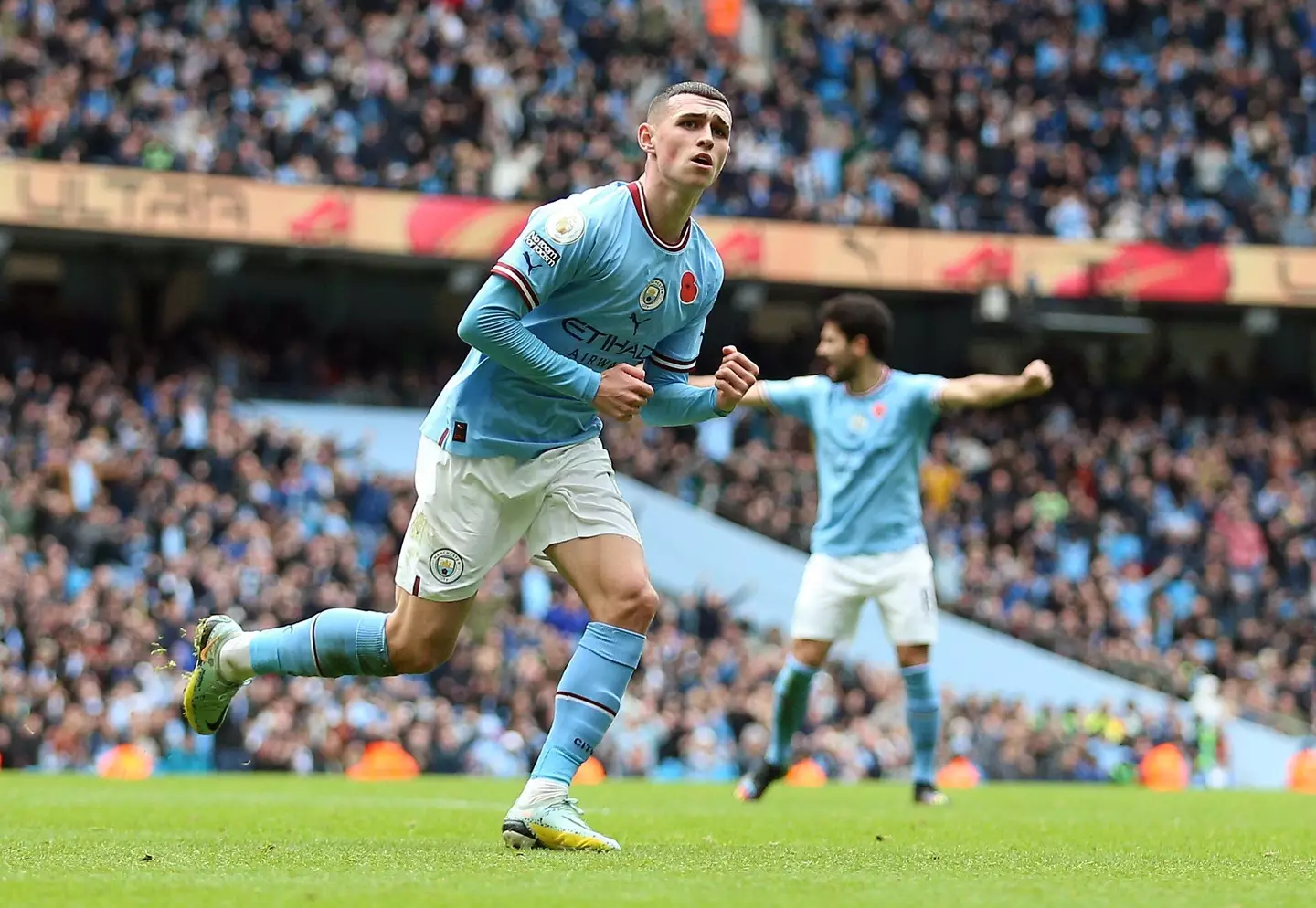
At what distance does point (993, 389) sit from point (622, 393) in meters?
3.93

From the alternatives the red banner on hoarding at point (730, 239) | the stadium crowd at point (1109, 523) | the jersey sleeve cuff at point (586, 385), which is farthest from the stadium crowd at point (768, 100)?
the jersey sleeve cuff at point (586, 385)

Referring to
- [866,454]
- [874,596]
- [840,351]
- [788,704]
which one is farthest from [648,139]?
[788,704]

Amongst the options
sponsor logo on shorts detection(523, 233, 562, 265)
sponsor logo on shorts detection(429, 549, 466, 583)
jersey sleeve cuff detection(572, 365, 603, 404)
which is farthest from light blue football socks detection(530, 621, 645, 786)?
sponsor logo on shorts detection(523, 233, 562, 265)

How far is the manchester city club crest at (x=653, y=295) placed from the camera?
23.1 ft

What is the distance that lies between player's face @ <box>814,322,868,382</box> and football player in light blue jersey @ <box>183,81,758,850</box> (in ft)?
12.0

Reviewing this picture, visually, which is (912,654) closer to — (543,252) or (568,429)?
(568,429)

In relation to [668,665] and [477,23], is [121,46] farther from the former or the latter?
[668,665]

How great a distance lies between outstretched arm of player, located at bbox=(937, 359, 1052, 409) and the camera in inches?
367

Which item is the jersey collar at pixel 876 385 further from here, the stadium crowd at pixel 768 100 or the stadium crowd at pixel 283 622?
the stadium crowd at pixel 768 100

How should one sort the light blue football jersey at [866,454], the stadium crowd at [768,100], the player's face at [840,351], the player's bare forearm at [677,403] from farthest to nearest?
the stadium crowd at [768,100], the light blue football jersey at [866,454], the player's face at [840,351], the player's bare forearm at [677,403]

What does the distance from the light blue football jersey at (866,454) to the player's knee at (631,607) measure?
4377 mm

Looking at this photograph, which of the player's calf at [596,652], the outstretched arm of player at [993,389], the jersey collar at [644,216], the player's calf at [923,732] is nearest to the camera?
the player's calf at [596,652]

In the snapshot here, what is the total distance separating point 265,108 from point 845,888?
24.2 m

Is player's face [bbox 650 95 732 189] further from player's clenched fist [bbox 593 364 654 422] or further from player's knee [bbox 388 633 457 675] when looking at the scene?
player's knee [bbox 388 633 457 675]
